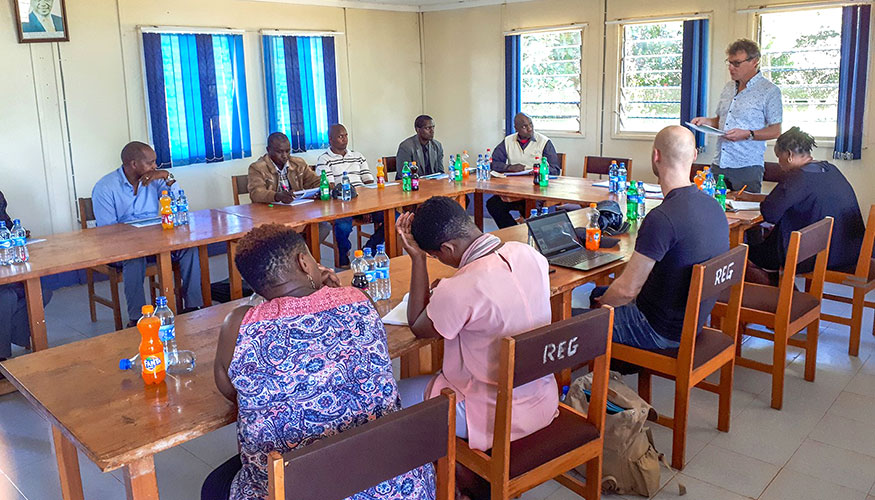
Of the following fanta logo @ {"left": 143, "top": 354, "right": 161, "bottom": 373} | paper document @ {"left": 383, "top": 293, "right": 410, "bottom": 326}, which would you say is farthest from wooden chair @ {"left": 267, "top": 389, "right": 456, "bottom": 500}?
paper document @ {"left": 383, "top": 293, "right": 410, "bottom": 326}

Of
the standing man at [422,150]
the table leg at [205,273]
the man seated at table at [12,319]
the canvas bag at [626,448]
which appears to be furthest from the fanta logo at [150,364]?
the standing man at [422,150]

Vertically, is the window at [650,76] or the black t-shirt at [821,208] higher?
the window at [650,76]

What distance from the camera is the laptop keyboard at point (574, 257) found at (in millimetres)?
3091

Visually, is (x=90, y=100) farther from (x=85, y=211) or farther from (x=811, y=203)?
(x=811, y=203)

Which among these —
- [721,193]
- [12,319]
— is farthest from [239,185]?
[721,193]

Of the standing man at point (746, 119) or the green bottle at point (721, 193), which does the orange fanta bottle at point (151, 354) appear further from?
the standing man at point (746, 119)

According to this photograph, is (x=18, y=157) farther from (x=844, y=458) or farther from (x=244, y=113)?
(x=844, y=458)

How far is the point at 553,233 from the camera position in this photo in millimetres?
3230

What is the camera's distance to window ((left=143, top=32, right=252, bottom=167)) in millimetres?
6066

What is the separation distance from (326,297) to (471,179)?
434 centimetres

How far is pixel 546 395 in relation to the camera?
2164 mm

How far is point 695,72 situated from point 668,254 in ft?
14.1

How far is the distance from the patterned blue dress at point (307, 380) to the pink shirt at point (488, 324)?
33cm

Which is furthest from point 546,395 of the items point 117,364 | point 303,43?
point 303,43
